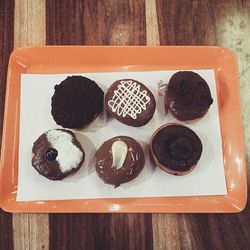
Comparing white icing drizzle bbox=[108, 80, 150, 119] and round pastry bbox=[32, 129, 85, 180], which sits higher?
white icing drizzle bbox=[108, 80, 150, 119]

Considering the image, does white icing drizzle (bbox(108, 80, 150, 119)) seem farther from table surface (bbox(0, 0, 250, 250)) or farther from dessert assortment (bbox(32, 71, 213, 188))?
table surface (bbox(0, 0, 250, 250))

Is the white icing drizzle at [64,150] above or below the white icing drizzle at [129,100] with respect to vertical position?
below

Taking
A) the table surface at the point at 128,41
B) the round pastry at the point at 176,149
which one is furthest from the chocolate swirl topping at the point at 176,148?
the table surface at the point at 128,41

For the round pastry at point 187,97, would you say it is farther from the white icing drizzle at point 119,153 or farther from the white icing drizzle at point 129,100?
the white icing drizzle at point 119,153

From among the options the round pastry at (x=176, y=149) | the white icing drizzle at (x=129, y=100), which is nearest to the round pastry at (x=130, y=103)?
the white icing drizzle at (x=129, y=100)

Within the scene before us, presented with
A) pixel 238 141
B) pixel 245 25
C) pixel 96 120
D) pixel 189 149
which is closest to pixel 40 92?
pixel 96 120

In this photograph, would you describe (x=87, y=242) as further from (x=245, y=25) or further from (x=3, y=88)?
(x=245, y=25)

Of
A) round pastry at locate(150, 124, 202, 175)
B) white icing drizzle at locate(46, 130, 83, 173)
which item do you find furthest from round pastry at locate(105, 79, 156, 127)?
white icing drizzle at locate(46, 130, 83, 173)
